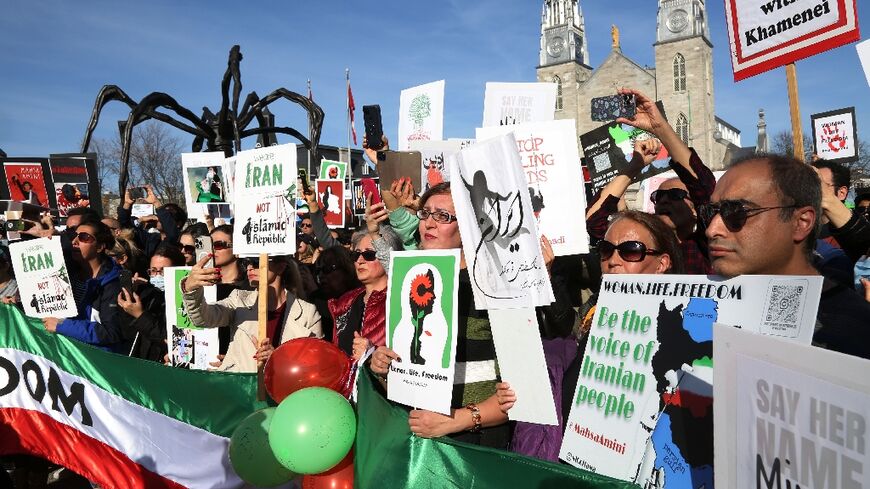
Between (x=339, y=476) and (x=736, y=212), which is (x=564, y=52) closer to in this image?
(x=339, y=476)

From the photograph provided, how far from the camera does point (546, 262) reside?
3031 mm

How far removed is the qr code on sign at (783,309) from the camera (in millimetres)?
1621

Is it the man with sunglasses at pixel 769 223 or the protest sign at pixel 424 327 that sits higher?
the man with sunglasses at pixel 769 223

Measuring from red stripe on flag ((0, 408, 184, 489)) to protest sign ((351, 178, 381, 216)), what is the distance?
545cm

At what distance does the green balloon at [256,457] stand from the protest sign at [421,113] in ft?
11.3

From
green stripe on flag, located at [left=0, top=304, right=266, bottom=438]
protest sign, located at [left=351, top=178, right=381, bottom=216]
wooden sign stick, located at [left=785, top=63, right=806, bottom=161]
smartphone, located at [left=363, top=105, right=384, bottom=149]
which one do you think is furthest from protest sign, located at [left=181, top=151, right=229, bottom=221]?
wooden sign stick, located at [left=785, top=63, right=806, bottom=161]

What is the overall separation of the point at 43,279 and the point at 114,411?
4.70ft

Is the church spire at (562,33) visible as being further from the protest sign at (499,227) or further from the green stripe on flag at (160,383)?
the protest sign at (499,227)

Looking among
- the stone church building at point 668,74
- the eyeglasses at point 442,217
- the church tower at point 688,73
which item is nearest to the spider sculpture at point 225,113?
the eyeglasses at point 442,217

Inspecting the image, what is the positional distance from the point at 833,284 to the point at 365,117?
11.8 ft

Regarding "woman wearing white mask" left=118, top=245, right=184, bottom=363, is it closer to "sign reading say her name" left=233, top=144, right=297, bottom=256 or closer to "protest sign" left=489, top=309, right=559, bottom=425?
"sign reading say her name" left=233, top=144, right=297, bottom=256

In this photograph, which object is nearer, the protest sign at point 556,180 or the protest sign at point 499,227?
the protest sign at point 499,227

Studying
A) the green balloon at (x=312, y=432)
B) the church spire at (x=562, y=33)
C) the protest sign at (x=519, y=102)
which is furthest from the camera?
the church spire at (x=562, y=33)

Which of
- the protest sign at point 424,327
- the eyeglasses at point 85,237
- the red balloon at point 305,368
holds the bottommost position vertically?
the red balloon at point 305,368
